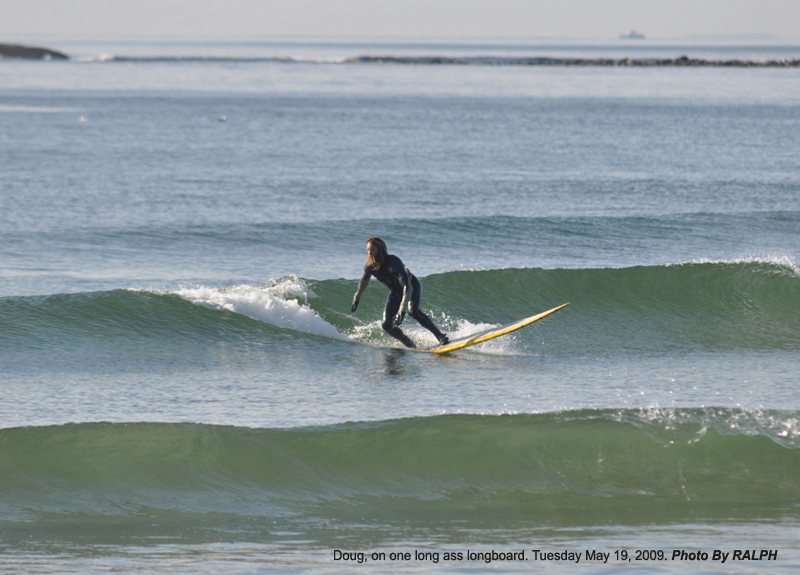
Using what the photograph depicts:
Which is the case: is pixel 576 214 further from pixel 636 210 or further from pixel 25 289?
pixel 25 289

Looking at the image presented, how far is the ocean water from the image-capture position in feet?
22.1

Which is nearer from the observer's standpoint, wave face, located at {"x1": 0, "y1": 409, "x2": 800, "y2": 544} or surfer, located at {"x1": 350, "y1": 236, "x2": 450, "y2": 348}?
wave face, located at {"x1": 0, "y1": 409, "x2": 800, "y2": 544}

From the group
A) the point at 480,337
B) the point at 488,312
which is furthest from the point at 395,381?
the point at 488,312

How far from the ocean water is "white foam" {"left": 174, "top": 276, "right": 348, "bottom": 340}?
2.1 inches

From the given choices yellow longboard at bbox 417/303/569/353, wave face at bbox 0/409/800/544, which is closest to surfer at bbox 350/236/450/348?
yellow longboard at bbox 417/303/569/353

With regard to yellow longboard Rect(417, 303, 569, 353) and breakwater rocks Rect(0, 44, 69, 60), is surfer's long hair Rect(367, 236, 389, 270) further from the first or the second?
breakwater rocks Rect(0, 44, 69, 60)

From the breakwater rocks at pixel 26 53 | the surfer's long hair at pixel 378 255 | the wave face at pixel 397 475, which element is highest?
the breakwater rocks at pixel 26 53

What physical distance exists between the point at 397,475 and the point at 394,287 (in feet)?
13.3

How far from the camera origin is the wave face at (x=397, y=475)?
23.2ft

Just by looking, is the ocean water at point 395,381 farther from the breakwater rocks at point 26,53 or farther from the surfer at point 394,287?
the breakwater rocks at point 26,53

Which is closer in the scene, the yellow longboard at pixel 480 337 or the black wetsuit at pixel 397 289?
the black wetsuit at pixel 397 289

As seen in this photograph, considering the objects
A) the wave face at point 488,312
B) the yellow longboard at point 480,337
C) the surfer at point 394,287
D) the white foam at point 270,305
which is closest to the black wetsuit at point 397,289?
the surfer at point 394,287

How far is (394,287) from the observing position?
11695 mm

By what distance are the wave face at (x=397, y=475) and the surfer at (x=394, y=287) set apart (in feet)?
9.76
